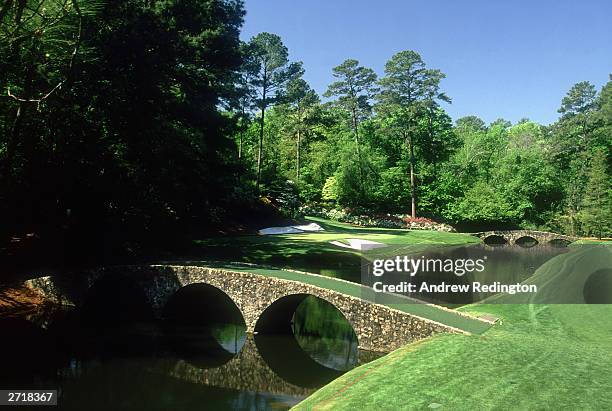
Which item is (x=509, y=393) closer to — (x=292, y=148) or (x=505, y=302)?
(x=505, y=302)

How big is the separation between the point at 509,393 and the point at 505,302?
501 inches

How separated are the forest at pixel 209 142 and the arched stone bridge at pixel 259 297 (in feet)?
13.7

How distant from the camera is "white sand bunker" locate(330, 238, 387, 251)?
139 feet

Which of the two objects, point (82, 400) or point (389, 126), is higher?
point (389, 126)

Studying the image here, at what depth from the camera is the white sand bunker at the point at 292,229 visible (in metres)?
49.4

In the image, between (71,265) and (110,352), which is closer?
(110,352)

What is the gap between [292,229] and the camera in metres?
51.4

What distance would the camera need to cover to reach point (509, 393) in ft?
37.5

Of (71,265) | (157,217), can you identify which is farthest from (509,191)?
(71,265)

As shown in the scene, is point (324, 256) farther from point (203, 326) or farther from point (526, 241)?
point (526, 241)

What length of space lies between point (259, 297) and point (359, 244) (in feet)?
74.2

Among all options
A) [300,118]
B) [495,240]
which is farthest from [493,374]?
[300,118]

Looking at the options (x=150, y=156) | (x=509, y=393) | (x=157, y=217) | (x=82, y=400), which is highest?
(x=150, y=156)

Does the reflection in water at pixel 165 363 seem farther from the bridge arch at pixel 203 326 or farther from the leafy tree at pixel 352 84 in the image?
the leafy tree at pixel 352 84
